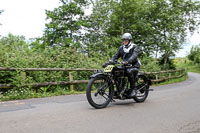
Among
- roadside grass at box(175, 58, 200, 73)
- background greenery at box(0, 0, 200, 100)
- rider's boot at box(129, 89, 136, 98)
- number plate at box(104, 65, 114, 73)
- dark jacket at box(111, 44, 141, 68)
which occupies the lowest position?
roadside grass at box(175, 58, 200, 73)

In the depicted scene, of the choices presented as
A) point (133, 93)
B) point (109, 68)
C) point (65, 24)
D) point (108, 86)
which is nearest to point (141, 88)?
point (133, 93)

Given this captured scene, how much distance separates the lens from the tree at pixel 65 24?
79.7 feet

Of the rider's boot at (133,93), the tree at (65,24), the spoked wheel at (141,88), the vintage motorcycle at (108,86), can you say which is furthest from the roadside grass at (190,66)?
the vintage motorcycle at (108,86)

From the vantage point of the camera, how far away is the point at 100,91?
5352 mm

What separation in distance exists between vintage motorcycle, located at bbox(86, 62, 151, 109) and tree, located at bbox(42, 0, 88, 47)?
18390 mm

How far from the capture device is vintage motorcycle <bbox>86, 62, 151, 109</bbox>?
17.1 ft

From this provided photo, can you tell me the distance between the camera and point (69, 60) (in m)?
11.6

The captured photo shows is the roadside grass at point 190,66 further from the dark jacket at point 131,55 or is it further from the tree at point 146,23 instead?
the dark jacket at point 131,55

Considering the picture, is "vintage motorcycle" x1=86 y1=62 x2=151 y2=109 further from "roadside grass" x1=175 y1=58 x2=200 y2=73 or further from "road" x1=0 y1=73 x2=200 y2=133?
"roadside grass" x1=175 y1=58 x2=200 y2=73

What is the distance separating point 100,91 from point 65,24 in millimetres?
20523

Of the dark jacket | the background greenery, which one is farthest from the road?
the background greenery

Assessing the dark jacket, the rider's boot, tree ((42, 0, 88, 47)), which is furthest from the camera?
tree ((42, 0, 88, 47))

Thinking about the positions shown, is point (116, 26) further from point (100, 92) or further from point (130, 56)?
point (100, 92)

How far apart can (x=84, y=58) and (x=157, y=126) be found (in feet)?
30.0
